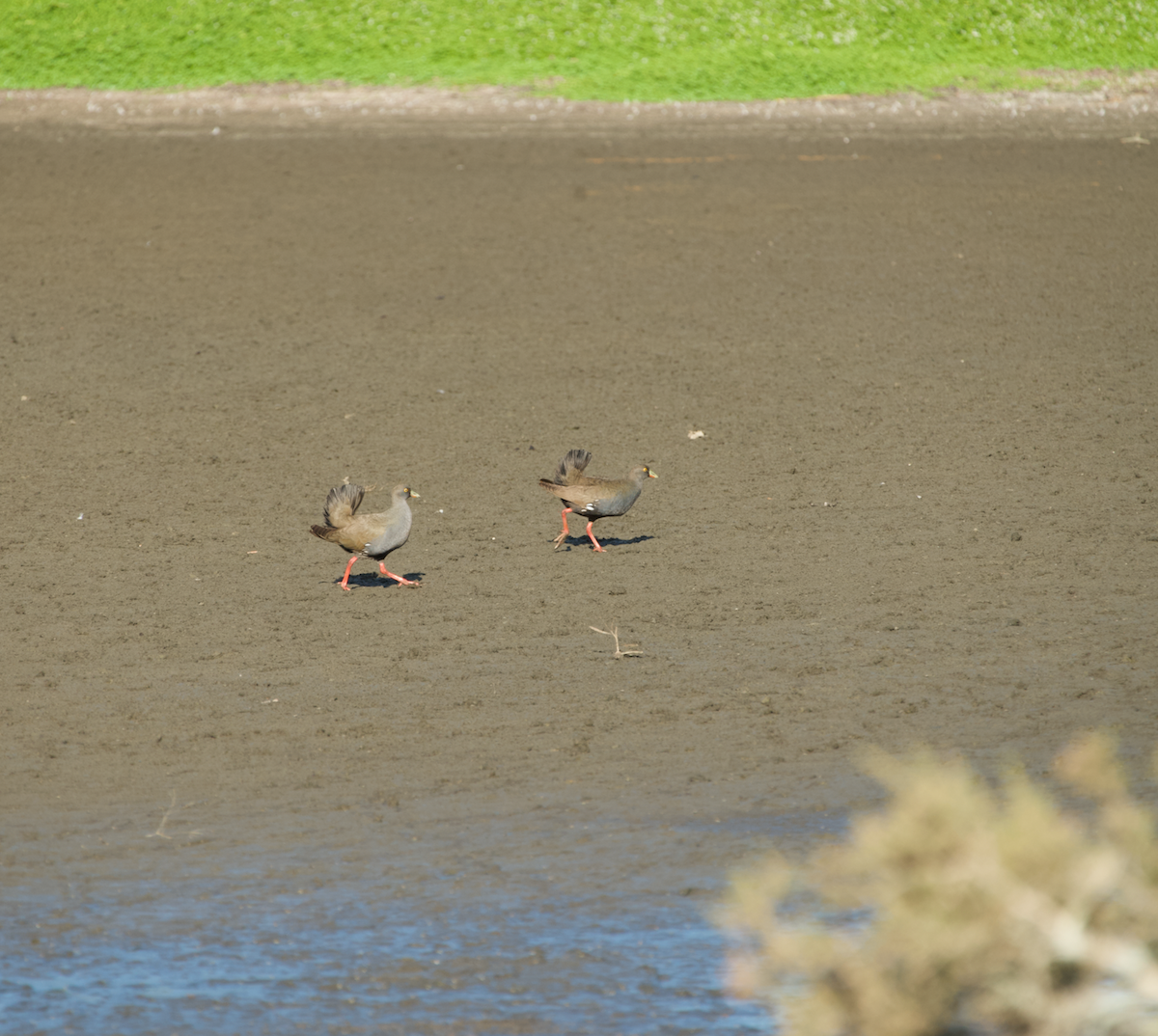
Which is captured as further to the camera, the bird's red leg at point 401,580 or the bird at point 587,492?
the bird at point 587,492

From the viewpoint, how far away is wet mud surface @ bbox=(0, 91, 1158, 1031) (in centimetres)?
633

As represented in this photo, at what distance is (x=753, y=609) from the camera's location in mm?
8188

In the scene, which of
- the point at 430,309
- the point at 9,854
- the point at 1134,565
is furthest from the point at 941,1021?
the point at 430,309

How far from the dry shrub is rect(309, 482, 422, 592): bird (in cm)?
552

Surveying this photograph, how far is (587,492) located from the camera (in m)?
9.30

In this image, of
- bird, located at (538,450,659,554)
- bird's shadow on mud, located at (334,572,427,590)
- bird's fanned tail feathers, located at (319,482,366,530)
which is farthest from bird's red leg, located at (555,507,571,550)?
bird's fanned tail feathers, located at (319,482,366,530)

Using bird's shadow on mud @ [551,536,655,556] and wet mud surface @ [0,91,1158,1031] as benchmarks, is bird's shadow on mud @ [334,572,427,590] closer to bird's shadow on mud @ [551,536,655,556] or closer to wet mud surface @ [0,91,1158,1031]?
wet mud surface @ [0,91,1158,1031]

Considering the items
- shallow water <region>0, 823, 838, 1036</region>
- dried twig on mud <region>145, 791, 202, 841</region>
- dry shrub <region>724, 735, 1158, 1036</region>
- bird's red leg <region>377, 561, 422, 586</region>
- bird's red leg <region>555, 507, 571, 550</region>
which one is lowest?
dry shrub <region>724, 735, 1158, 1036</region>

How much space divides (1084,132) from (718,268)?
6.71 meters

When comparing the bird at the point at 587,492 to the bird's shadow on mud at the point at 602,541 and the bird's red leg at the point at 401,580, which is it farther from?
the bird's red leg at the point at 401,580

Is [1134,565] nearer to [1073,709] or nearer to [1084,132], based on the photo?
[1073,709]

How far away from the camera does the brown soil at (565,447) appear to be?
6621 mm

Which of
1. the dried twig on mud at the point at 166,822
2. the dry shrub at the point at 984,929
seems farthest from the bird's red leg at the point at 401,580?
the dry shrub at the point at 984,929

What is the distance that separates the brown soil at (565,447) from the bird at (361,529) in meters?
0.24
